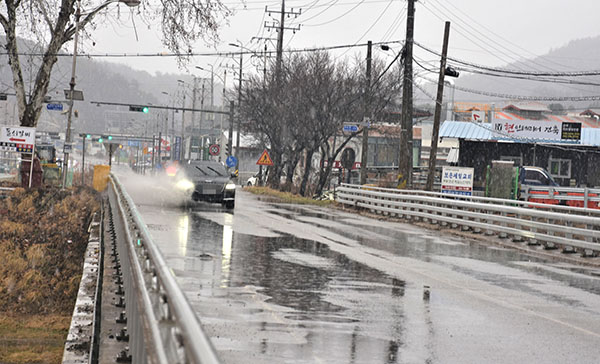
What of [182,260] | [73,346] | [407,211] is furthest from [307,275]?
[407,211]

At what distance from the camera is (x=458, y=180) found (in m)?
29.1

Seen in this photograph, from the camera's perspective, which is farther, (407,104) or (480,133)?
(480,133)

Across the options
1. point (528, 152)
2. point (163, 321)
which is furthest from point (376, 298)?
point (528, 152)

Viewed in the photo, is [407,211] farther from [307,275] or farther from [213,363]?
[213,363]

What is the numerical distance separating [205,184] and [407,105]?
29.3ft

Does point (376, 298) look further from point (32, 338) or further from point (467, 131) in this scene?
point (467, 131)

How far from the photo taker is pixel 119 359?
682 centimetres

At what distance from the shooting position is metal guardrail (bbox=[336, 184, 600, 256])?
733 inches

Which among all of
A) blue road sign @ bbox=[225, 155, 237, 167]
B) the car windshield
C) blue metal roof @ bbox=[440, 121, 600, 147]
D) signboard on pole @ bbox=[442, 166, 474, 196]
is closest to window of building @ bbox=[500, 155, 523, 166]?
blue metal roof @ bbox=[440, 121, 600, 147]

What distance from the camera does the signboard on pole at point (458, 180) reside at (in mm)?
28592

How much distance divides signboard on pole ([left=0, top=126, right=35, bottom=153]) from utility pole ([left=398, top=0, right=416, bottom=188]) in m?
14.0

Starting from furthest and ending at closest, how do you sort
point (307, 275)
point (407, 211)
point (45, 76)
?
1. point (45, 76)
2. point (407, 211)
3. point (307, 275)

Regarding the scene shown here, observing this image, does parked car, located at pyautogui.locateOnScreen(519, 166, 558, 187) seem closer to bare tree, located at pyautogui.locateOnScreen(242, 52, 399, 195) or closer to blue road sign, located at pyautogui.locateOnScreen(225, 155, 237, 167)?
bare tree, located at pyautogui.locateOnScreen(242, 52, 399, 195)

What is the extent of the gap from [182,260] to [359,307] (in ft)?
15.6
